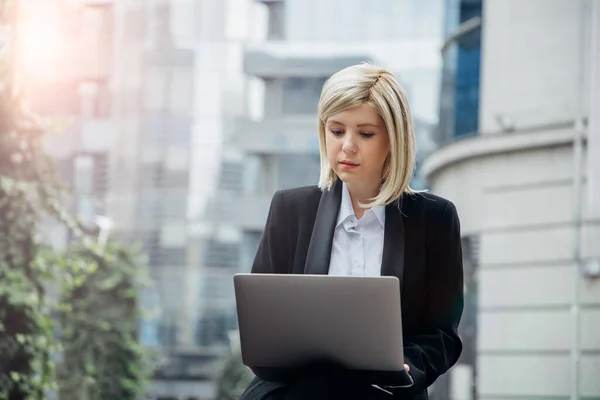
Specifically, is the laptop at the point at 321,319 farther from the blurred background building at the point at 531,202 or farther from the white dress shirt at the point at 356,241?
the blurred background building at the point at 531,202

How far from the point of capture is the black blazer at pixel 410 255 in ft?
5.28

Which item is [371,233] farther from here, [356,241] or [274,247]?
[274,247]

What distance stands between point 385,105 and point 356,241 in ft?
0.78

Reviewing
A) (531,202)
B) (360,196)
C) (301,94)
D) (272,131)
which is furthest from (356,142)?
(272,131)

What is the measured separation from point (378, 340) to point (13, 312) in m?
4.28

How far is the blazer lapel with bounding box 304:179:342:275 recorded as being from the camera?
164 centimetres

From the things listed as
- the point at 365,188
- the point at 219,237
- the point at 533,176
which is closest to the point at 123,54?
the point at 219,237

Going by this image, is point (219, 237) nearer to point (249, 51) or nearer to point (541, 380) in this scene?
point (249, 51)

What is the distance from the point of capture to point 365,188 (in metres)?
1.67

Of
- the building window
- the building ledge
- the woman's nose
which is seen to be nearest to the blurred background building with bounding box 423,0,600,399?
the building ledge

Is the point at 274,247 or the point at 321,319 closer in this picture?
the point at 321,319

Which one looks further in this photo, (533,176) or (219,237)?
(219,237)

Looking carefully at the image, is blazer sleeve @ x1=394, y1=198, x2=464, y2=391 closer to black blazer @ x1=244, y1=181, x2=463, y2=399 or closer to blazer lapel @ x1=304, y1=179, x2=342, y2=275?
black blazer @ x1=244, y1=181, x2=463, y2=399

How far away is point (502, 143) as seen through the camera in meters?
7.00
